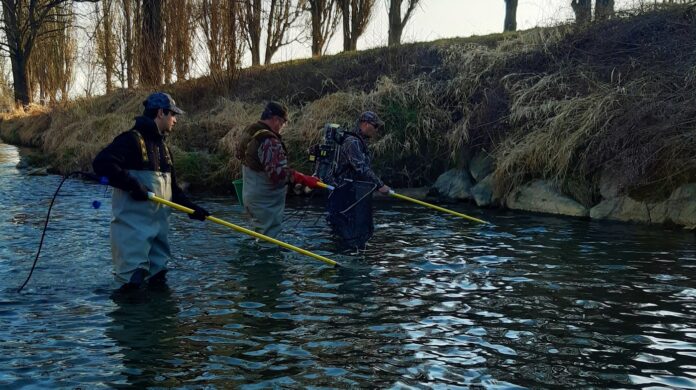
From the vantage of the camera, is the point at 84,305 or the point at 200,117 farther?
the point at 200,117

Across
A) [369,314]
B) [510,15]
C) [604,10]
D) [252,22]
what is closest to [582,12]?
[604,10]

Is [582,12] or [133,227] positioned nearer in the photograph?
[133,227]

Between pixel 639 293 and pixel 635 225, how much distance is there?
422cm

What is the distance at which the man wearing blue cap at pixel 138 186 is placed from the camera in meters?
6.47

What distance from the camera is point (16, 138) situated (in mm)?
31719

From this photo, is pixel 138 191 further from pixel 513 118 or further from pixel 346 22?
pixel 346 22

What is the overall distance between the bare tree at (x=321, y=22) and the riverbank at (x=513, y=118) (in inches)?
197

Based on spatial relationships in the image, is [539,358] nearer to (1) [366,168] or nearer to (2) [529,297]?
(2) [529,297]

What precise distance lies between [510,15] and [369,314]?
17.6 meters

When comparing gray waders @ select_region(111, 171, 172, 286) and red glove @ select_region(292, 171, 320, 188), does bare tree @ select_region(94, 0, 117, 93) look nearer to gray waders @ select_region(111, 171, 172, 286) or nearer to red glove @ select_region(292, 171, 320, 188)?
red glove @ select_region(292, 171, 320, 188)

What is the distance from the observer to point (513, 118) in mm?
13781

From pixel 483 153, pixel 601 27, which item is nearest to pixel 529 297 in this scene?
pixel 483 153

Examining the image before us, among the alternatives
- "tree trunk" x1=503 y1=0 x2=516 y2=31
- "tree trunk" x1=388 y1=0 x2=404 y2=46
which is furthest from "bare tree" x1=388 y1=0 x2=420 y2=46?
"tree trunk" x1=503 y1=0 x2=516 y2=31

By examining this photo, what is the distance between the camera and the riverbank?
37.8 feet
